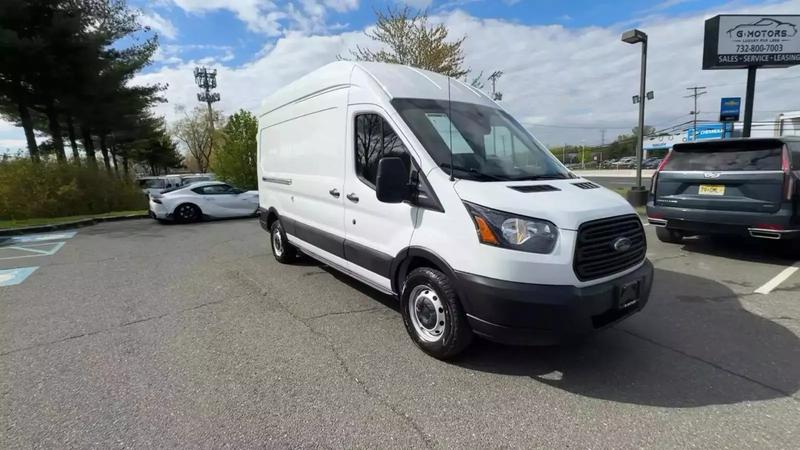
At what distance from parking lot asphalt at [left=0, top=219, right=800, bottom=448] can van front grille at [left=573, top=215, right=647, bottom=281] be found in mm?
824

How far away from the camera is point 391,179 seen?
3.18 metres

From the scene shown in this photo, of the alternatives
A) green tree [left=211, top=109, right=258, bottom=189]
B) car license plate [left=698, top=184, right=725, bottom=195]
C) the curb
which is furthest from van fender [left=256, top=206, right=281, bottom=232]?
green tree [left=211, top=109, right=258, bottom=189]

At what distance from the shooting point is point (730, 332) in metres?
3.81

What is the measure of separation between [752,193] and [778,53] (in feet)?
40.1

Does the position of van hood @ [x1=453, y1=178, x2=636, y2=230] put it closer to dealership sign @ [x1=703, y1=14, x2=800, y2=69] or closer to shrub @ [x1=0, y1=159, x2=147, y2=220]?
dealership sign @ [x1=703, y1=14, x2=800, y2=69]

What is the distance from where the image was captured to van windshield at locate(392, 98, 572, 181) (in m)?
3.35

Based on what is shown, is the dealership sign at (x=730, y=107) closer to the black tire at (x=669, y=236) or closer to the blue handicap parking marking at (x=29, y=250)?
the black tire at (x=669, y=236)

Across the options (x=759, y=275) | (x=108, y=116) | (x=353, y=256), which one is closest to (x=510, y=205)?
(x=353, y=256)

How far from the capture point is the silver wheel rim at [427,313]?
3281 mm

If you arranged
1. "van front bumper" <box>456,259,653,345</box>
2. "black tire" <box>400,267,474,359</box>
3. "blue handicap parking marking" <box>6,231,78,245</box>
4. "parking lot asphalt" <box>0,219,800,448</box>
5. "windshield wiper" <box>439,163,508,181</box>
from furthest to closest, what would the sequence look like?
"blue handicap parking marking" <box>6,231,78,245</box>, "windshield wiper" <box>439,163,508,181</box>, "black tire" <box>400,267,474,359</box>, "van front bumper" <box>456,259,653,345</box>, "parking lot asphalt" <box>0,219,800,448</box>

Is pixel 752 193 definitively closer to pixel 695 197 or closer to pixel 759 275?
pixel 695 197

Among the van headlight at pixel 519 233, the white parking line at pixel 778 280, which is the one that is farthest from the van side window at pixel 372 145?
the white parking line at pixel 778 280

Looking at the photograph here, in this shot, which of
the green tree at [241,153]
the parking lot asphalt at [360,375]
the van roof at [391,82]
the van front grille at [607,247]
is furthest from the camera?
the green tree at [241,153]

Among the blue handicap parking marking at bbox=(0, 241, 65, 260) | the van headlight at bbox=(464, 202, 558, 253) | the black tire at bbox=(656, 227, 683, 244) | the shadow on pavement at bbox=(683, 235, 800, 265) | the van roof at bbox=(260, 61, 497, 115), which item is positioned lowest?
the shadow on pavement at bbox=(683, 235, 800, 265)
